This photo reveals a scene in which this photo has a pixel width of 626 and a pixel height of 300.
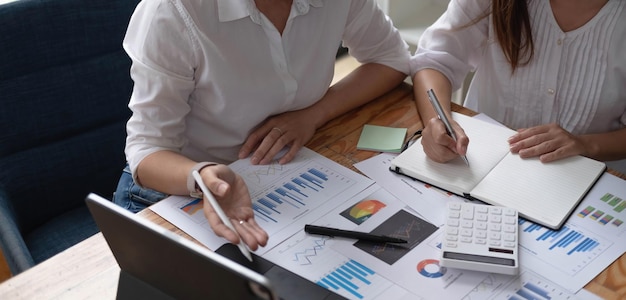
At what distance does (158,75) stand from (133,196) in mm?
329

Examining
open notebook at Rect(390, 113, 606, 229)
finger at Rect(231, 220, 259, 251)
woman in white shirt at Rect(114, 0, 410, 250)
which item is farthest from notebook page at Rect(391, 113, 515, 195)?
finger at Rect(231, 220, 259, 251)

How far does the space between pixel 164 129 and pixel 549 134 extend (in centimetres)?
71

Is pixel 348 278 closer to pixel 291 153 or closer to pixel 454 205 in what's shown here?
pixel 454 205

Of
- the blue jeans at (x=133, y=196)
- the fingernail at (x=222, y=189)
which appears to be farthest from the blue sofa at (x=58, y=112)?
the fingernail at (x=222, y=189)

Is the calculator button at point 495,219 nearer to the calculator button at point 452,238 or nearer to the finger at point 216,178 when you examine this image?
the calculator button at point 452,238

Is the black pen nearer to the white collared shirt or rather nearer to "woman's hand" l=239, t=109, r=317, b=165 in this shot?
"woman's hand" l=239, t=109, r=317, b=165

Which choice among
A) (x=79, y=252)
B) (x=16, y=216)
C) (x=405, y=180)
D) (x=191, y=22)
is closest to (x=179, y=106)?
(x=191, y=22)

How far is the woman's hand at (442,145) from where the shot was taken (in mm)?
1146

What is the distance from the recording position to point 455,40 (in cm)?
147

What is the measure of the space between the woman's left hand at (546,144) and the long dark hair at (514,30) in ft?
0.95

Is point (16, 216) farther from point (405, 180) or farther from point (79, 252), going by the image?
point (405, 180)

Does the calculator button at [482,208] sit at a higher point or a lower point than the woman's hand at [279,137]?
lower

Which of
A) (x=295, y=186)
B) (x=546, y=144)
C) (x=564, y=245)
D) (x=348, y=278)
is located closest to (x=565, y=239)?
(x=564, y=245)

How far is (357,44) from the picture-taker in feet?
4.82
